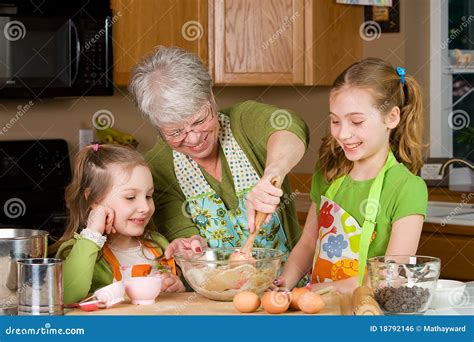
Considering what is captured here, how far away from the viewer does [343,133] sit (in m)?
2.10

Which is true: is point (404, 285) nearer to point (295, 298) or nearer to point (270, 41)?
point (295, 298)

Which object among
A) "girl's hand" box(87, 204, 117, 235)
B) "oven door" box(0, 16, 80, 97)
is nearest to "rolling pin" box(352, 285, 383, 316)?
"girl's hand" box(87, 204, 117, 235)

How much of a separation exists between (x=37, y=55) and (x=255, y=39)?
104 cm

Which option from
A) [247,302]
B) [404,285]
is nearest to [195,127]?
[247,302]

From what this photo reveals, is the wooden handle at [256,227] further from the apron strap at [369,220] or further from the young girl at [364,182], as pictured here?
the apron strap at [369,220]

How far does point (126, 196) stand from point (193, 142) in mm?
203

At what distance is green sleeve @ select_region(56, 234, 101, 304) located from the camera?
1.81m

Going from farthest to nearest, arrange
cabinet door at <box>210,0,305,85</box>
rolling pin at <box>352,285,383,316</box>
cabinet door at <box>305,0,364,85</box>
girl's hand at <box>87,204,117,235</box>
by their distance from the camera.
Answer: cabinet door at <box>305,0,364,85</box> < cabinet door at <box>210,0,305,85</box> < girl's hand at <box>87,204,117,235</box> < rolling pin at <box>352,285,383,316</box>

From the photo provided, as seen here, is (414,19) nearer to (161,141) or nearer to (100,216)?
(161,141)

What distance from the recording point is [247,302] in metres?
1.65

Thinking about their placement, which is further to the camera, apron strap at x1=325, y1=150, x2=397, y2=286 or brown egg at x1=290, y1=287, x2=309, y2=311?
apron strap at x1=325, y1=150, x2=397, y2=286

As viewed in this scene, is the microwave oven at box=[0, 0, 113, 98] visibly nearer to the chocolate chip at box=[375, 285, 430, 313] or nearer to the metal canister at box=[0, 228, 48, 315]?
the metal canister at box=[0, 228, 48, 315]

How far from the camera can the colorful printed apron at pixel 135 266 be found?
2.10 m
